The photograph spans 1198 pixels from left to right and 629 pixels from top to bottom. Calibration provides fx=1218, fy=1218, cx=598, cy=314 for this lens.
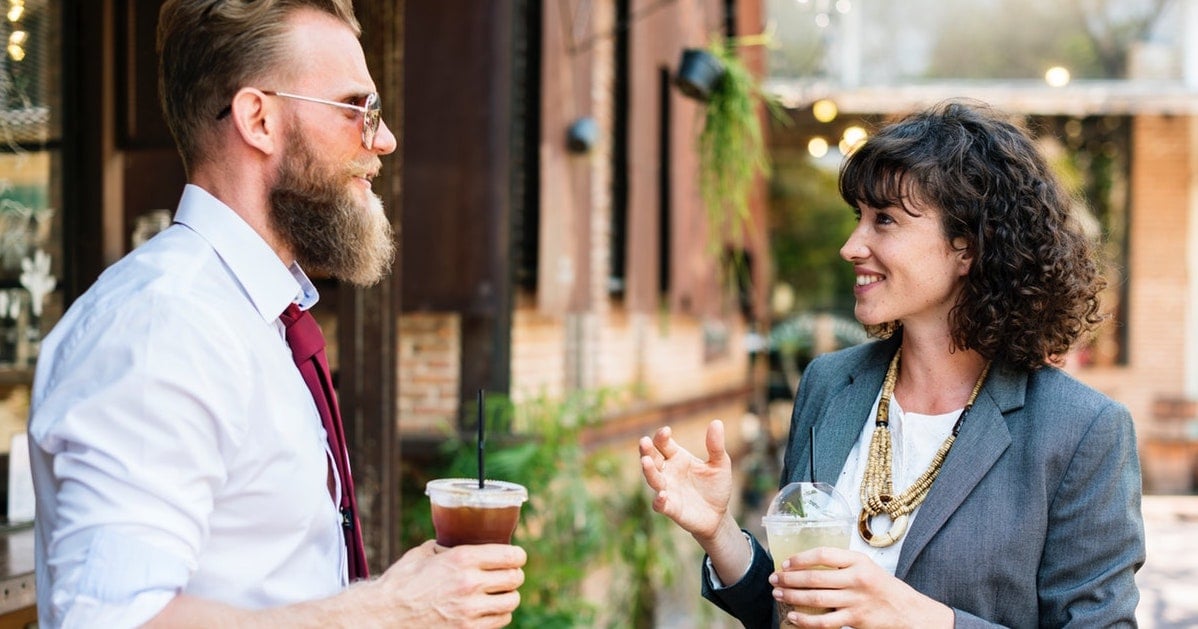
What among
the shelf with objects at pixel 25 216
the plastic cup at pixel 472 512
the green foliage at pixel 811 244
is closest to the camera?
the plastic cup at pixel 472 512

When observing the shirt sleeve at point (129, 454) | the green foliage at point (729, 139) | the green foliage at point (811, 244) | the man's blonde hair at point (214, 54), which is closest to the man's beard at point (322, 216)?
the man's blonde hair at point (214, 54)

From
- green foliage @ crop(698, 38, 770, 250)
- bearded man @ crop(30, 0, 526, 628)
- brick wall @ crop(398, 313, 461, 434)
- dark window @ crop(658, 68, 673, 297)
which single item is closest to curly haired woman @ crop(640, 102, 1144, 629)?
bearded man @ crop(30, 0, 526, 628)

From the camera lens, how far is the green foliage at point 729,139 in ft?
19.5

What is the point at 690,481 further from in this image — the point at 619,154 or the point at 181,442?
the point at 619,154

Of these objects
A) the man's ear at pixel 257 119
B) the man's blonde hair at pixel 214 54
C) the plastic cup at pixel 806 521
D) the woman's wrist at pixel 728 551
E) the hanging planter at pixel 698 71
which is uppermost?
the hanging planter at pixel 698 71

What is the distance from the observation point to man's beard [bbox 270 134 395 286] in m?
1.77

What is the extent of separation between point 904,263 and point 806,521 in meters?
0.54

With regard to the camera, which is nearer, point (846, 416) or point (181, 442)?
point (181, 442)

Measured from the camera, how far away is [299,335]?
1.81 metres

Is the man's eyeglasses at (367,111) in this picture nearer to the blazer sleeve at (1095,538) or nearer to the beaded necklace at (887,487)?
the beaded necklace at (887,487)

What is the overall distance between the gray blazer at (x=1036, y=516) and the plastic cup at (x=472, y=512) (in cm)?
76

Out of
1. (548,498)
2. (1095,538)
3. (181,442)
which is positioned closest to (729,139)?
(548,498)

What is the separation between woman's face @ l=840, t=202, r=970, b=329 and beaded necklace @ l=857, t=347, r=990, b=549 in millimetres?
174

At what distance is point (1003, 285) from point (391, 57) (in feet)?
6.23
